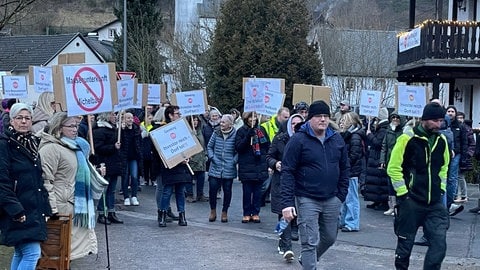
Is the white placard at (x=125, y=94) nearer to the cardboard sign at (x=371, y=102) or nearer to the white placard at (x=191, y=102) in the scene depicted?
the white placard at (x=191, y=102)

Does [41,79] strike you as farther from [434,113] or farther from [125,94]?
[434,113]

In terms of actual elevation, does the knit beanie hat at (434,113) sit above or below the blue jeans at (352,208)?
above

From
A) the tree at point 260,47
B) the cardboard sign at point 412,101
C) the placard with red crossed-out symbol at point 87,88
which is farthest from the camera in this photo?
the tree at point 260,47

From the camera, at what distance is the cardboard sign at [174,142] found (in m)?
12.0

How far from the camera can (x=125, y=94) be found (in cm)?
1376

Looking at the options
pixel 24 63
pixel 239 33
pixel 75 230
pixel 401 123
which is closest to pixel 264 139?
pixel 401 123

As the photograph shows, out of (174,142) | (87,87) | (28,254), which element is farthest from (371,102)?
(28,254)

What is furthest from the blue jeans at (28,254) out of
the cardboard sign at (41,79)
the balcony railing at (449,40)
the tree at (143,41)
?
the tree at (143,41)

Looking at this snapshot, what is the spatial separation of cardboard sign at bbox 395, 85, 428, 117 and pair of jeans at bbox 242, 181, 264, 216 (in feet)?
9.49

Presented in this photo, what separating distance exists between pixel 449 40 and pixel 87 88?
52.2ft

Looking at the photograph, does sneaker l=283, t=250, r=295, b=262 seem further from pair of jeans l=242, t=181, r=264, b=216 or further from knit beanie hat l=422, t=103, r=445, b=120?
pair of jeans l=242, t=181, r=264, b=216

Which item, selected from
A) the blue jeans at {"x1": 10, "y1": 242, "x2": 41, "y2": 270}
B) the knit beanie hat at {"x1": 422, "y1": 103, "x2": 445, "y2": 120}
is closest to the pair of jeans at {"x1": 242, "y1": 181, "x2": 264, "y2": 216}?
the knit beanie hat at {"x1": 422, "y1": 103, "x2": 445, "y2": 120}

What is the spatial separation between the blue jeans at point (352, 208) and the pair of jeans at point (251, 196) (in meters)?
1.43

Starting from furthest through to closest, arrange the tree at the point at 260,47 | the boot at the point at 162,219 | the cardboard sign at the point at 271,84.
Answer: the tree at the point at 260,47
the cardboard sign at the point at 271,84
the boot at the point at 162,219
